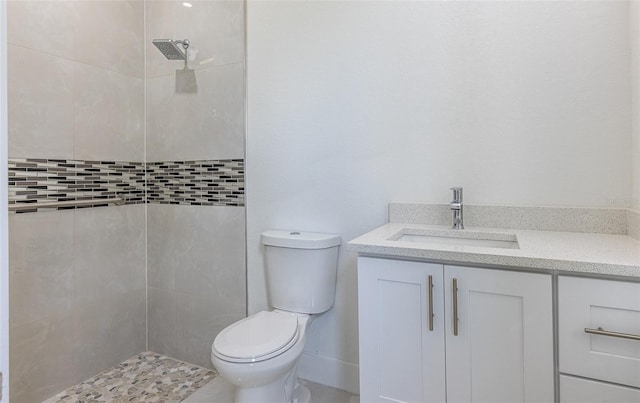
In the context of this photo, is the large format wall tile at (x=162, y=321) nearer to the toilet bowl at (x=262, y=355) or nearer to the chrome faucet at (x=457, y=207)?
the toilet bowl at (x=262, y=355)

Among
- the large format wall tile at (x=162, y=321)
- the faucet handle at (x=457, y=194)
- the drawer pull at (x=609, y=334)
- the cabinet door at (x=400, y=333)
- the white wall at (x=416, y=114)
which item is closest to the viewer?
the drawer pull at (x=609, y=334)

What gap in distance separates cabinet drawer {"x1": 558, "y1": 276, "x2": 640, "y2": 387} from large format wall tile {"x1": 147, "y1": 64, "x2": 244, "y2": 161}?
5.43 feet

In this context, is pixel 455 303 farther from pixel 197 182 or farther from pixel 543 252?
pixel 197 182

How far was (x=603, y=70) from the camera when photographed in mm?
1379

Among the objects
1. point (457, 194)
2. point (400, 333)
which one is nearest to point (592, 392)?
point (400, 333)

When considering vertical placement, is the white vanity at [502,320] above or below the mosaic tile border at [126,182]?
below

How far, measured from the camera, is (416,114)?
167 cm

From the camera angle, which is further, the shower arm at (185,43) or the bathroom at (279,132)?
the shower arm at (185,43)

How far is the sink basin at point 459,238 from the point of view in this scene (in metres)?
1.42

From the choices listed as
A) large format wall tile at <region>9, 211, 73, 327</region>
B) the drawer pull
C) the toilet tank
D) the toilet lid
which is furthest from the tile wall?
the drawer pull

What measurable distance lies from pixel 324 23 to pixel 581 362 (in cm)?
176

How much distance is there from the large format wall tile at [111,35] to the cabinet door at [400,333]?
1927mm

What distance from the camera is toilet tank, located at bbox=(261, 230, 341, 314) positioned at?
173cm

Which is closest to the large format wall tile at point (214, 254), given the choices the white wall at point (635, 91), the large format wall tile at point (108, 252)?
the large format wall tile at point (108, 252)
